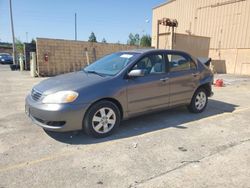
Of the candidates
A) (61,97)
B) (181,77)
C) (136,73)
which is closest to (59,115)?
(61,97)

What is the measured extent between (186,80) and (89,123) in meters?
2.62

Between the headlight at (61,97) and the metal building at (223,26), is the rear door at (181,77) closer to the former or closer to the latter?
the headlight at (61,97)

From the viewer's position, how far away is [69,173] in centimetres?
308

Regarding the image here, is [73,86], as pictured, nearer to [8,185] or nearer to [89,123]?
[89,123]

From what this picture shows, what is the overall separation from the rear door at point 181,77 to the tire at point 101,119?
1.57 meters

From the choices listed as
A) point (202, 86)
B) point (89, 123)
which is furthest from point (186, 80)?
point (89, 123)

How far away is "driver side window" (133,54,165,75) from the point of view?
474 centimetres

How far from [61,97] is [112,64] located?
1454 millimetres

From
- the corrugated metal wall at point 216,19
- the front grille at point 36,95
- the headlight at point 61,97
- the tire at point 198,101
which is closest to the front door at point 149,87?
the tire at point 198,101

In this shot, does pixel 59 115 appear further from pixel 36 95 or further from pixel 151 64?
pixel 151 64

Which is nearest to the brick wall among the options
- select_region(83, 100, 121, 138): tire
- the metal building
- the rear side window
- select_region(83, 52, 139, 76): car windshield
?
the metal building

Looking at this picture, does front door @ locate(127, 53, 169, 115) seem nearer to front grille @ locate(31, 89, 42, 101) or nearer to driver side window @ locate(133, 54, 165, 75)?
driver side window @ locate(133, 54, 165, 75)

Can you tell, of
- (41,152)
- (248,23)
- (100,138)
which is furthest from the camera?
(248,23)

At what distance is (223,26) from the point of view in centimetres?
1969
